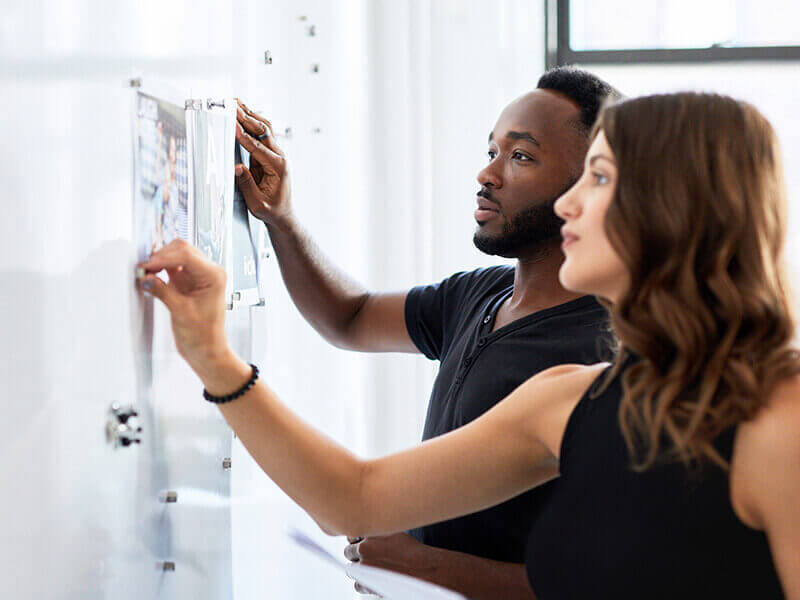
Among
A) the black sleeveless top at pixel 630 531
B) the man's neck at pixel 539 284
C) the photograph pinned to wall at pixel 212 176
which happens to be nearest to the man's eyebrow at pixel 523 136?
the man's neck at pixel 539 284

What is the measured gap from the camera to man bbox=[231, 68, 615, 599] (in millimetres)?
1178

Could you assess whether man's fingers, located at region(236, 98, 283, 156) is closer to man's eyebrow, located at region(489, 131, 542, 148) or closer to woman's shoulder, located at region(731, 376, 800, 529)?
man's eyebrow, located at region(489, 131, 542, 148)

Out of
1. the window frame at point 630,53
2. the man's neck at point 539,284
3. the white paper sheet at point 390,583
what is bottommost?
the white paper sheet at point 390,583

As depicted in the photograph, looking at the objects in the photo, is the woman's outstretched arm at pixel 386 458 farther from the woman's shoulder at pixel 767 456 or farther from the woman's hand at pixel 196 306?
the woman's shoulder at pixel 767 456

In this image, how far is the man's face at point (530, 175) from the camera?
1.33 meters

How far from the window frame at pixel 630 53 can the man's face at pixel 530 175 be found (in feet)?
3.14

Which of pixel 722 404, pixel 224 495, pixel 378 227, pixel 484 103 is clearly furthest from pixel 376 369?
pixel 722 404

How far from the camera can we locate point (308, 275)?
1400 millimetres

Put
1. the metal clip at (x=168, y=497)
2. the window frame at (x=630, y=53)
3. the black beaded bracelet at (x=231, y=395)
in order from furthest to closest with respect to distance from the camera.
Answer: the window frame at (x=630, y=53)
the metal clip at (x=168, y=497)
the black beaded bracelet at (x=231, y=395)

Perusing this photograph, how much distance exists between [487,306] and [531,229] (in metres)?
0.13

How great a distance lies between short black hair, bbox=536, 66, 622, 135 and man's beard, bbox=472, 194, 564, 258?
149 mm

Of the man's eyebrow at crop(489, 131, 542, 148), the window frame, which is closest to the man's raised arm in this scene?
the man's eyebrow at crop(489, 131, 542, 148)

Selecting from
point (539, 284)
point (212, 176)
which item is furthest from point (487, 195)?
point (212, 176)

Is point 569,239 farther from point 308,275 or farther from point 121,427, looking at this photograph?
point 308,275
